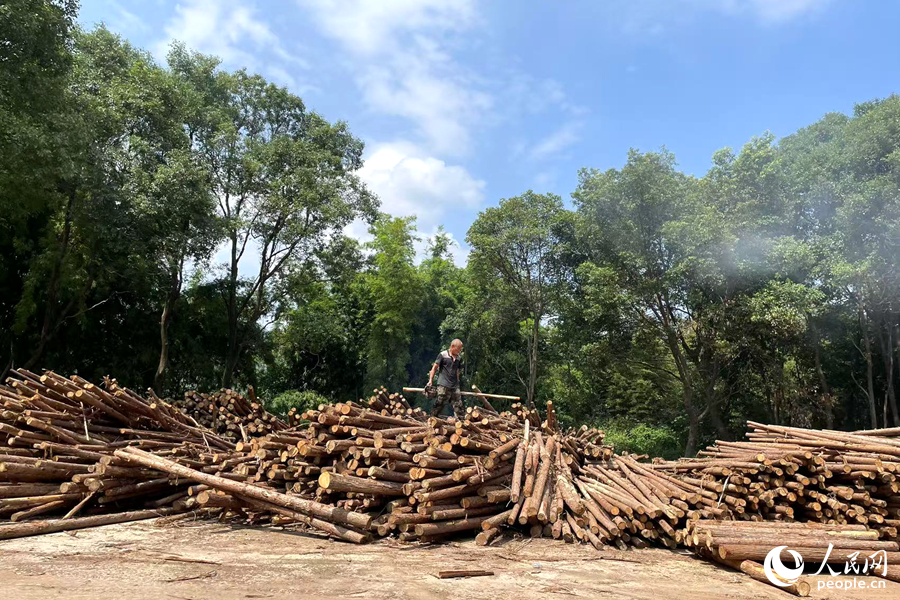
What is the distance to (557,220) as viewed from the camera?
2188 cm

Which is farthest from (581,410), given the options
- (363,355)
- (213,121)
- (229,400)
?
(213,121)

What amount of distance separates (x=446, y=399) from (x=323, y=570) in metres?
4.96

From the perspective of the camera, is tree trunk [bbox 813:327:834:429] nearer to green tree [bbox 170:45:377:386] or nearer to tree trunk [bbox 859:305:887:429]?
tree trunk [bbox 859:305:887:429]

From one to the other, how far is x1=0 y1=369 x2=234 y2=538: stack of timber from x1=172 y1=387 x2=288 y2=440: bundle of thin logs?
896 mm

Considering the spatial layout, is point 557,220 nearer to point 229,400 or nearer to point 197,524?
point 229,400

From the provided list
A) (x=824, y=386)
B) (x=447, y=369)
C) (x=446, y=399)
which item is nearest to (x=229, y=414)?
(x=446, y=399)

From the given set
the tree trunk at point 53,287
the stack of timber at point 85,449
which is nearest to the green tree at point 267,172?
the tree trunk at point 53,287

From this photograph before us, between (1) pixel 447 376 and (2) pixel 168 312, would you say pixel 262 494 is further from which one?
(2) pixel 168 312

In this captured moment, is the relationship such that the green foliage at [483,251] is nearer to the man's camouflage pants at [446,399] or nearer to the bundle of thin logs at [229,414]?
the bundle of thin logs at [229,414]

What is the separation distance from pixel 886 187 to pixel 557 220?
10.0 m

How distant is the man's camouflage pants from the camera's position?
31.5 ft

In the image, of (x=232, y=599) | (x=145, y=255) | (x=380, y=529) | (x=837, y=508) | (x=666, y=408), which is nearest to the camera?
(x=232, y=599)

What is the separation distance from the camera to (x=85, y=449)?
766 cm
